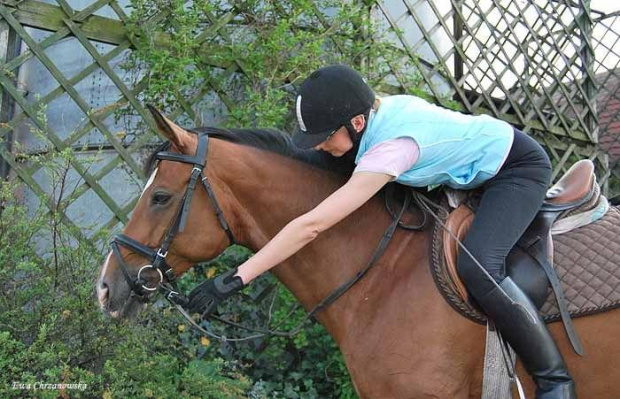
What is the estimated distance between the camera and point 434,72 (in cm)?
578

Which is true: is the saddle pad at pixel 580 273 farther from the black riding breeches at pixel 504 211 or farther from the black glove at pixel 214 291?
the black glove at pixel 214 291

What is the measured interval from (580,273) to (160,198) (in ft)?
5.76

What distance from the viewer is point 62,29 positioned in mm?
4543

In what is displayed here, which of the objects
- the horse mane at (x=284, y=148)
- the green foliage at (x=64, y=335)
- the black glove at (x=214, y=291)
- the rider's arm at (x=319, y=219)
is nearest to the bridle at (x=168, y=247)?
the black glove at (x=214, y=291)

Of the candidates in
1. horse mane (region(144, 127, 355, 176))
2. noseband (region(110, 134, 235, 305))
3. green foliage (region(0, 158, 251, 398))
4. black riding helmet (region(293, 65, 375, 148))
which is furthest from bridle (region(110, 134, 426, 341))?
green foliage (region(0, 158, 251, 398))

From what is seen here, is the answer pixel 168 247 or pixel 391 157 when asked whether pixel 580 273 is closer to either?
pixel 391 157

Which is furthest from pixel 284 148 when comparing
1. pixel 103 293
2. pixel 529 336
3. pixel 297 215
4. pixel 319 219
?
pixel 529 336

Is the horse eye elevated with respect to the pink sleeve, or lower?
elevated

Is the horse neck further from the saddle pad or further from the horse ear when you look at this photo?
the saddle pad

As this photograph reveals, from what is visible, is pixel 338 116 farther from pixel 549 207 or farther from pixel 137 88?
pixel 137 88

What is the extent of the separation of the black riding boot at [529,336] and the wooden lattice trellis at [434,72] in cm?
270

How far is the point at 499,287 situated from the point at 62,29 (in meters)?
3.68

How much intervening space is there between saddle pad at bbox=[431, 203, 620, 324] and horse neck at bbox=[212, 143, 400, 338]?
0.33 meters

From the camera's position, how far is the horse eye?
263 centimetres
